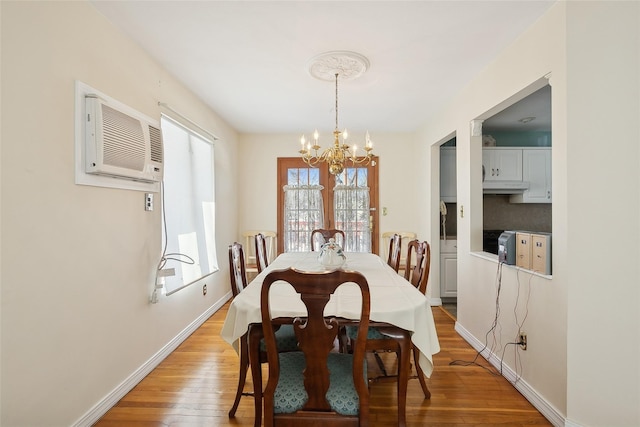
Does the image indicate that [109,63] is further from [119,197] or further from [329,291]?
[329,291]

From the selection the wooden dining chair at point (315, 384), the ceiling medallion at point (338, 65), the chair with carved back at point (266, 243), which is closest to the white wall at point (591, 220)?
the ceiling medallion at point (338, 65)

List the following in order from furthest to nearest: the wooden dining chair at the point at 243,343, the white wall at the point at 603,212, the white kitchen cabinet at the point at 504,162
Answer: the white kitchen cabinet at the point at 504,162, the wooden dining chair at the point at 243,343, the white wall at the point at 603,212

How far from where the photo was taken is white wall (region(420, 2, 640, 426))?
62.1 inches

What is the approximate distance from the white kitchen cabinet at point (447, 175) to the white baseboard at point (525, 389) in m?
1.92

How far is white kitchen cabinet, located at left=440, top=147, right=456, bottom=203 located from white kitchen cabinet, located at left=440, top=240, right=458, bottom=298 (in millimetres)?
603

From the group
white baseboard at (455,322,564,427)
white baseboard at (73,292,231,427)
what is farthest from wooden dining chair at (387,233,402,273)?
white baseboard at (73,292,231,427)

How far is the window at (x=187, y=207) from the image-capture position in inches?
113

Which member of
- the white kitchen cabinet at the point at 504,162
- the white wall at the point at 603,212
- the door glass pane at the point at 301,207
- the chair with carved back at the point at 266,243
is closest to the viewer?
the white wall at the point at 603,212

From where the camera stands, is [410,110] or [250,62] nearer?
[250,62]

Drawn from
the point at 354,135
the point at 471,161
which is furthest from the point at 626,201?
the point at 354,135

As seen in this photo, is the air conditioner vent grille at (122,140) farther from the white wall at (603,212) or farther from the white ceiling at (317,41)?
→ the white wall at (603,212)

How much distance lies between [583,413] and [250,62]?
3121 millimetres

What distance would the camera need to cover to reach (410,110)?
3791mm

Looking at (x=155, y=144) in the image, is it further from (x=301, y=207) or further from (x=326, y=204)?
(x=326, y=204)
